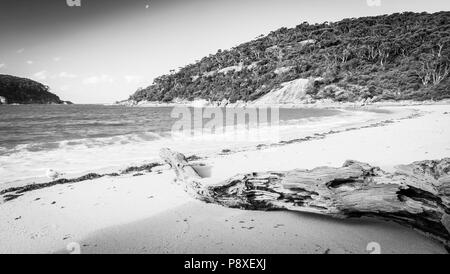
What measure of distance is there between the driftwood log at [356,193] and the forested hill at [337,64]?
185ft

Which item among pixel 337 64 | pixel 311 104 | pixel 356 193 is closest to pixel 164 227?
pixel 356 193

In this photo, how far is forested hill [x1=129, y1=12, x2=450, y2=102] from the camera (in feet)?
194

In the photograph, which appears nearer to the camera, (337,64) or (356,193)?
(356,193)

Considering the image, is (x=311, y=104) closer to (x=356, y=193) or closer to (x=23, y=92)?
(x=356, y=193)

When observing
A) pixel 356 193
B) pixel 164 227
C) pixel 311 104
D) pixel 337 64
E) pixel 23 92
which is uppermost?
pixel 337 64

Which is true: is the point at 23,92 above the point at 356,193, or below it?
above

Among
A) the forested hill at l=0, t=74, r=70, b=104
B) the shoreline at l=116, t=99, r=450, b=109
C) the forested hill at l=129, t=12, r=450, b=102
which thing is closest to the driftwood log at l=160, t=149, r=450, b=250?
the shoreline at l=116, t=99, r=450, b=109

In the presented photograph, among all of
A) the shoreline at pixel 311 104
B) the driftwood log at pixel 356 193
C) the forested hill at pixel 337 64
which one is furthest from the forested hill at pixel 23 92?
the driftwood log at pixel 356 193

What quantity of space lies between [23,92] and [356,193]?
189539 millimetres

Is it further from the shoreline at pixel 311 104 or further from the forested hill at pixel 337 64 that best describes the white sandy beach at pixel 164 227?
the forested hill at pixel 337 64

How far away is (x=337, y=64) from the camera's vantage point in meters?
81.7

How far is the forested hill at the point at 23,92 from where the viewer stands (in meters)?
138
